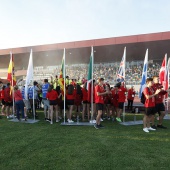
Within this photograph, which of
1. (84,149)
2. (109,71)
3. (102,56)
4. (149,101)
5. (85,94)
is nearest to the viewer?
(84,149)

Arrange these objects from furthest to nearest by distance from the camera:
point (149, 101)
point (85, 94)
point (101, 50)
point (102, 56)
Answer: point (102, 56) < point (101, 50) < point (85, 94) < point (149, 101)

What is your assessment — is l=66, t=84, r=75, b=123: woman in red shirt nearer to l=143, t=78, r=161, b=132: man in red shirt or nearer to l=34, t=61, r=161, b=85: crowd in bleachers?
l=143, t=78, r=161, b=132: man in red shirt

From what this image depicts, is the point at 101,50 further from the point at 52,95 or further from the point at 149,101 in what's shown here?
the point at 149,101

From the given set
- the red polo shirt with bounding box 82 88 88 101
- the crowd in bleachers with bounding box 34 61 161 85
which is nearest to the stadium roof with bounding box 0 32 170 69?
the crowd in bleachers with bounding box 34 61 161 85

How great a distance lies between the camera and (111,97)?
903cm

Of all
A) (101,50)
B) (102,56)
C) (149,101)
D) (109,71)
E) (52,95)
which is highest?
(101,50)

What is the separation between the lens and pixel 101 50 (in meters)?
20.8

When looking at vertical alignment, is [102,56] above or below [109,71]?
above

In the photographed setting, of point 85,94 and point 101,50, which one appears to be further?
point 101,50

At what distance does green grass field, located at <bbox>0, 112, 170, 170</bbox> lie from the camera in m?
3.86

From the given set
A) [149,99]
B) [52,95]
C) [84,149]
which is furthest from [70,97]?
[84,149]

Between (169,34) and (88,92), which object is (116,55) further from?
(88,92)

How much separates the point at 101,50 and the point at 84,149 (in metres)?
16.9

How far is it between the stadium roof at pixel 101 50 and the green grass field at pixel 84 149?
12542 mm
